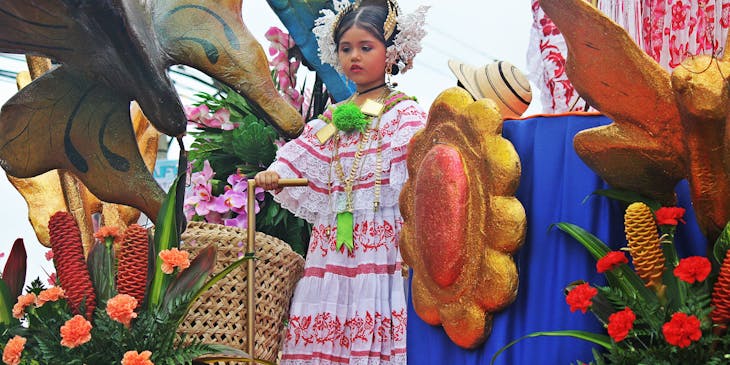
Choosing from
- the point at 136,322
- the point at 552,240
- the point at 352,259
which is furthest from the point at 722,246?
the point at 352,259

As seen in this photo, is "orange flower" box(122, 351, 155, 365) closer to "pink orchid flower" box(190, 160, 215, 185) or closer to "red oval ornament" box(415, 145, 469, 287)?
"red oval ornament" box(415, 145, 469, 287)

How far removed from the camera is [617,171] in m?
2.36

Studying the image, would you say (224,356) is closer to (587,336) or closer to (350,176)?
(350,176)

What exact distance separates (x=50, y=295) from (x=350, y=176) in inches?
52.4

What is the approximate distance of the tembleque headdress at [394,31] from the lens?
3.88m

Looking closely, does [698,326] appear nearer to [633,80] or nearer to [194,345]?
[633,80]

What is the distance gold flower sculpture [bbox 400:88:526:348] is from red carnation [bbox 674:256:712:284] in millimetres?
509

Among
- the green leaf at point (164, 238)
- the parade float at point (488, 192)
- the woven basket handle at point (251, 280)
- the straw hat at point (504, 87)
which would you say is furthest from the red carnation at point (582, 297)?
the woven basket handle at point (251, 280)

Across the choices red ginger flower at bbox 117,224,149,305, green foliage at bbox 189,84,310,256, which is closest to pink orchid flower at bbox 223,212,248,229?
green foliage at bbox 189,84,310,256

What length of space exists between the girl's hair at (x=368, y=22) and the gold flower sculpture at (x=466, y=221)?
1.09 meters

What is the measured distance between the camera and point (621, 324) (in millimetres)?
2111

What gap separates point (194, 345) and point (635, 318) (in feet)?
4.42

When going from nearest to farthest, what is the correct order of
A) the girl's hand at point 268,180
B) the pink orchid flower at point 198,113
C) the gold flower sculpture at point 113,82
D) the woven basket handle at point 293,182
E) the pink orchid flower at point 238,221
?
the gold flower sculpture at point 113,82, the woven basket handle at point 293,182, the girl's hand at point 268,180, the pink orchid flower at point 238,221, the pink orchid flower at point 198,113

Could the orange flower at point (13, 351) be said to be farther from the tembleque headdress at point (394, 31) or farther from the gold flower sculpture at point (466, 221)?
the tembleque headdress at point (394, 31)
